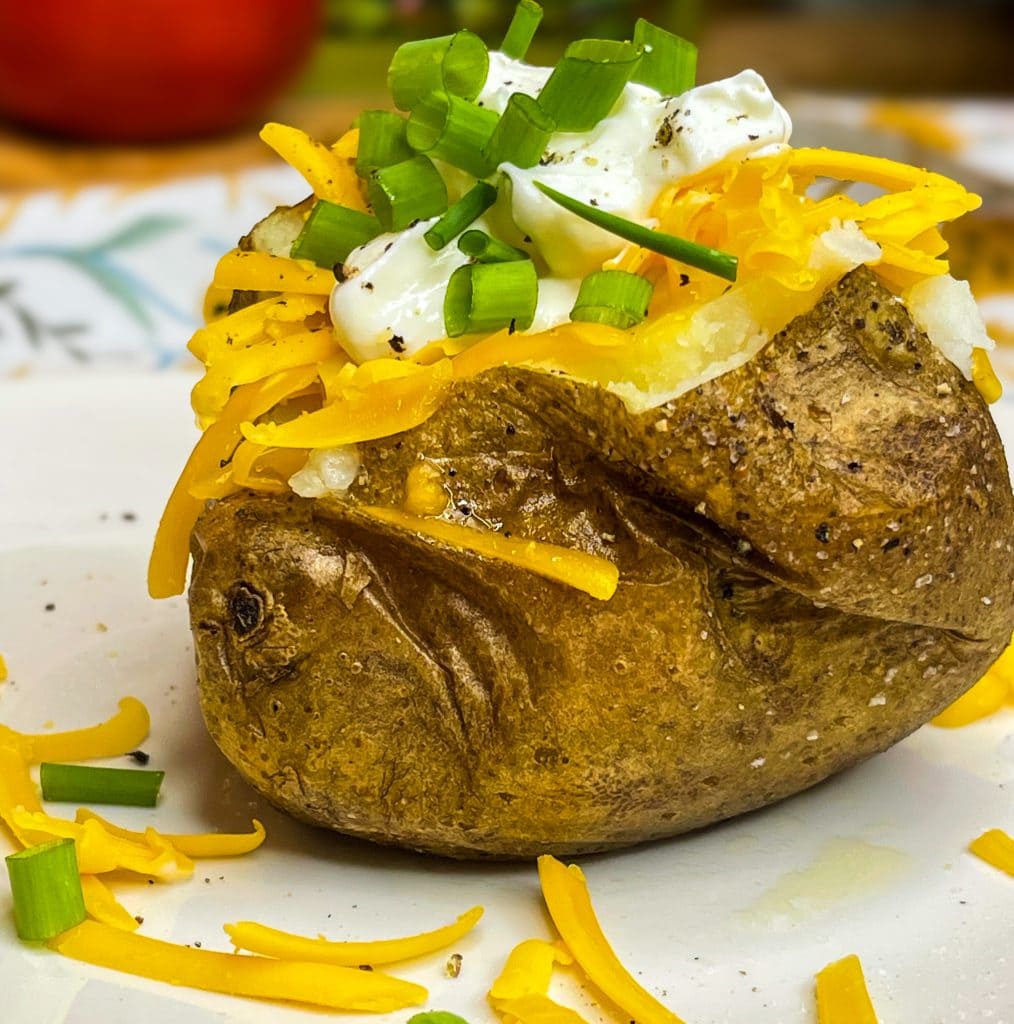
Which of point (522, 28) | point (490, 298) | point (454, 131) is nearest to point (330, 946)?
point (490, 298)

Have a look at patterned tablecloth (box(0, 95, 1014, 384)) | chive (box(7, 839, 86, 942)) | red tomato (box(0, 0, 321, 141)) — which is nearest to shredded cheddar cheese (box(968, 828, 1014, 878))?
chive (box(7, 839, 86, 942))

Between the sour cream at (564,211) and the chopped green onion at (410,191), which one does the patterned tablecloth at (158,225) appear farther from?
the chopped green onion at (410,191)

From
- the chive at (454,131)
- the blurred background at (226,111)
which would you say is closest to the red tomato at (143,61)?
the blurred background at (226,111)

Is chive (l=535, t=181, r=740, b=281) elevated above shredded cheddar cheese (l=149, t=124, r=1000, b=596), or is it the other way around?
chive (l=535, t=181, r=740, b=281)

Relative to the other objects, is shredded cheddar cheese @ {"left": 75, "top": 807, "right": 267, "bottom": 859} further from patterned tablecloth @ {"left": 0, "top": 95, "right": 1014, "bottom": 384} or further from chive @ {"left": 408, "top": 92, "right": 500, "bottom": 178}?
patterned tablecloth @ {"left": 0, "top": 95, "right": 1014, "bottom": 384}

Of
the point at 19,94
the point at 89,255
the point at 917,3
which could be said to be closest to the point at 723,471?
the point at 89,255

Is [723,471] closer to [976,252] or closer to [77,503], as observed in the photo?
[77,503]
